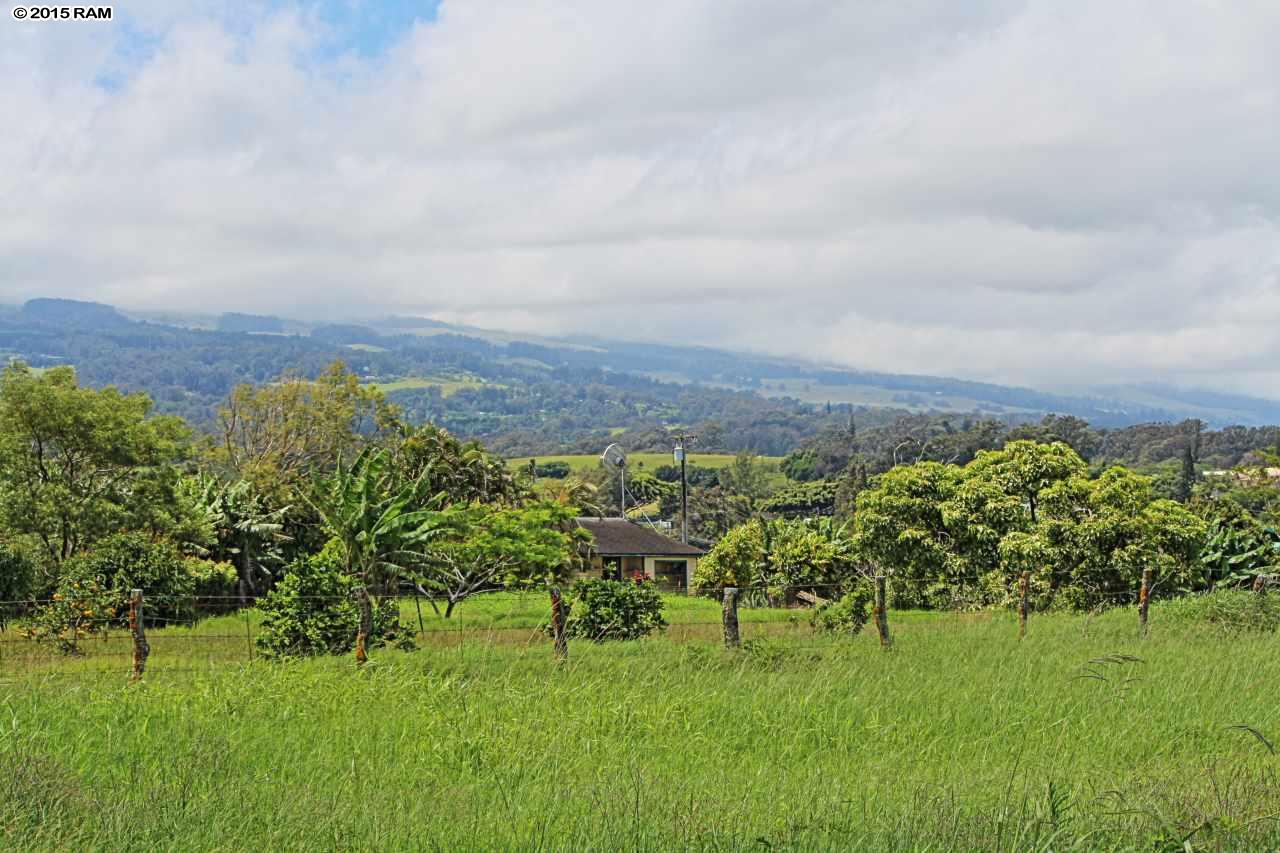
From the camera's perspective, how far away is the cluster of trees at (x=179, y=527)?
18.6 m

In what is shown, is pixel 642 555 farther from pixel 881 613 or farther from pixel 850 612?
pixel 881 613

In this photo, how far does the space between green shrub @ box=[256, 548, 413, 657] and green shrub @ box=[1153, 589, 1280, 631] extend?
11427 millimetres

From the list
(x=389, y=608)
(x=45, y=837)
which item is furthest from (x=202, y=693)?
(x=389, y=608)

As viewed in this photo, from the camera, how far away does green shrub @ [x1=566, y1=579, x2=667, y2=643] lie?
16844 mm

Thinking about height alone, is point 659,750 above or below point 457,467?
above

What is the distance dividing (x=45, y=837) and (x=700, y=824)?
338 centimetres

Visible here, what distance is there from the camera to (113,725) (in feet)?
28.2

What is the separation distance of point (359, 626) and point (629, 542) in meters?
33.4

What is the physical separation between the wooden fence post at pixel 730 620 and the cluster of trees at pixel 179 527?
5.07 meters

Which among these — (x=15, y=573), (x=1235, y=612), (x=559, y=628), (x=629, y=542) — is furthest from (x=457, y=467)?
(x=559, y=628)

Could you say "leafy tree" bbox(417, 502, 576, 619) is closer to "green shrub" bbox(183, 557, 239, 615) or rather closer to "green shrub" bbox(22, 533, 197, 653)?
"green shrub" bbox(183, 557, 239, 615)

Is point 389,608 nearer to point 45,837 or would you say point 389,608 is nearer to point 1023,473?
point 45,837

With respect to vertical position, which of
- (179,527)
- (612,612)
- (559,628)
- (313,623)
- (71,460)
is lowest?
(179,527)

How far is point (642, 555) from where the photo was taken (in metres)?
46.2
